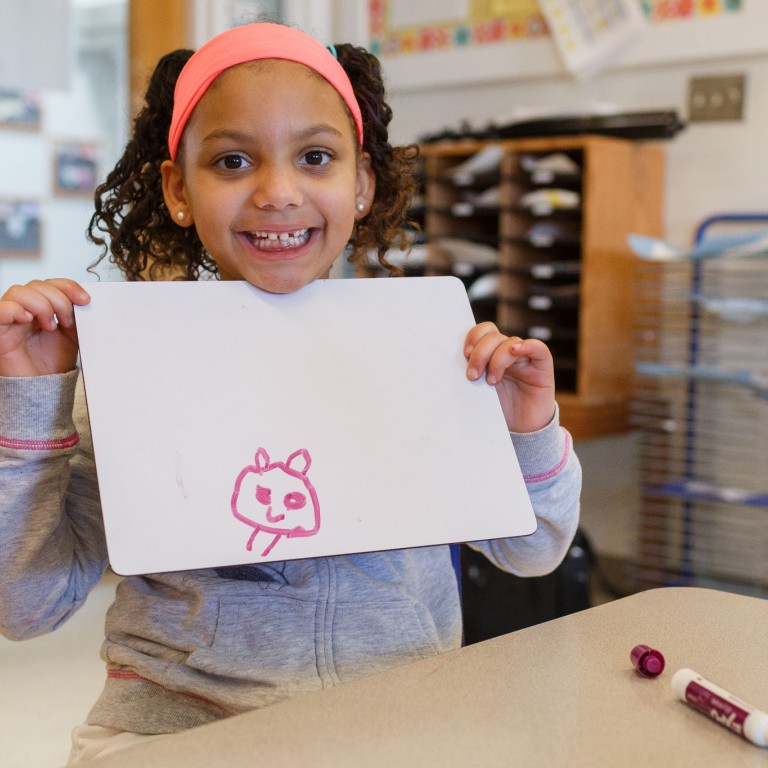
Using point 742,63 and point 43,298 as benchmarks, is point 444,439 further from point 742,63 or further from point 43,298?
point 742,63

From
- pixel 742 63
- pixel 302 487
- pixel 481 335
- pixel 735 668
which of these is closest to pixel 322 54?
pixel 481 335

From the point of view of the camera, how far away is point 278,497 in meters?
0.78

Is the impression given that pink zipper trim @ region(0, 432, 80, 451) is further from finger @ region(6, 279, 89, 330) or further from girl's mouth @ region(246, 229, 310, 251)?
girl's mouth @ region(246, 229, 310, 251)

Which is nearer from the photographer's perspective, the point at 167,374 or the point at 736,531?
the point at 167,374

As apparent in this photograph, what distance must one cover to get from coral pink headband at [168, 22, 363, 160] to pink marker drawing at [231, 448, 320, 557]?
1.37 feet

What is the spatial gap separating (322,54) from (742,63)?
2011mm

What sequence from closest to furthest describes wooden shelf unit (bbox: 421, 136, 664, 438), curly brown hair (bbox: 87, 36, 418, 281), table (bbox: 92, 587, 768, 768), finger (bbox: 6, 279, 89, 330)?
1. table (bbox: 92, 587, 768, 768)
2. finger (bbox: 6, 279, 89, 330)
3. curly brown hair (bbox: 87, 36, 418, 281)
4. wooden shelf unit (bbox: 421, 136, 664, 438)

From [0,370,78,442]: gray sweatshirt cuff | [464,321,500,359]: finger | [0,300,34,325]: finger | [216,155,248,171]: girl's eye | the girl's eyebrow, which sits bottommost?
[0,370,78,442]: gray sweatshirt cuff

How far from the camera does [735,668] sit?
28.5 inches

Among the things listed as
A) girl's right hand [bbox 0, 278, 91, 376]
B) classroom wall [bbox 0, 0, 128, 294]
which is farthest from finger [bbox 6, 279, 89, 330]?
classroom wall [bbox 0, 0, 128, 294]

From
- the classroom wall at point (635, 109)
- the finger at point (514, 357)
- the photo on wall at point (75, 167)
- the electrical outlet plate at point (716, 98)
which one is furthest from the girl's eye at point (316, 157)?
the electrical outlet plate at point (716, 98)

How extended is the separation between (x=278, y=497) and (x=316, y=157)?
387 millimetres

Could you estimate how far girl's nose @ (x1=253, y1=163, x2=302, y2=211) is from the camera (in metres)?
0.95

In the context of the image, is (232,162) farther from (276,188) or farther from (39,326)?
(39,326)
